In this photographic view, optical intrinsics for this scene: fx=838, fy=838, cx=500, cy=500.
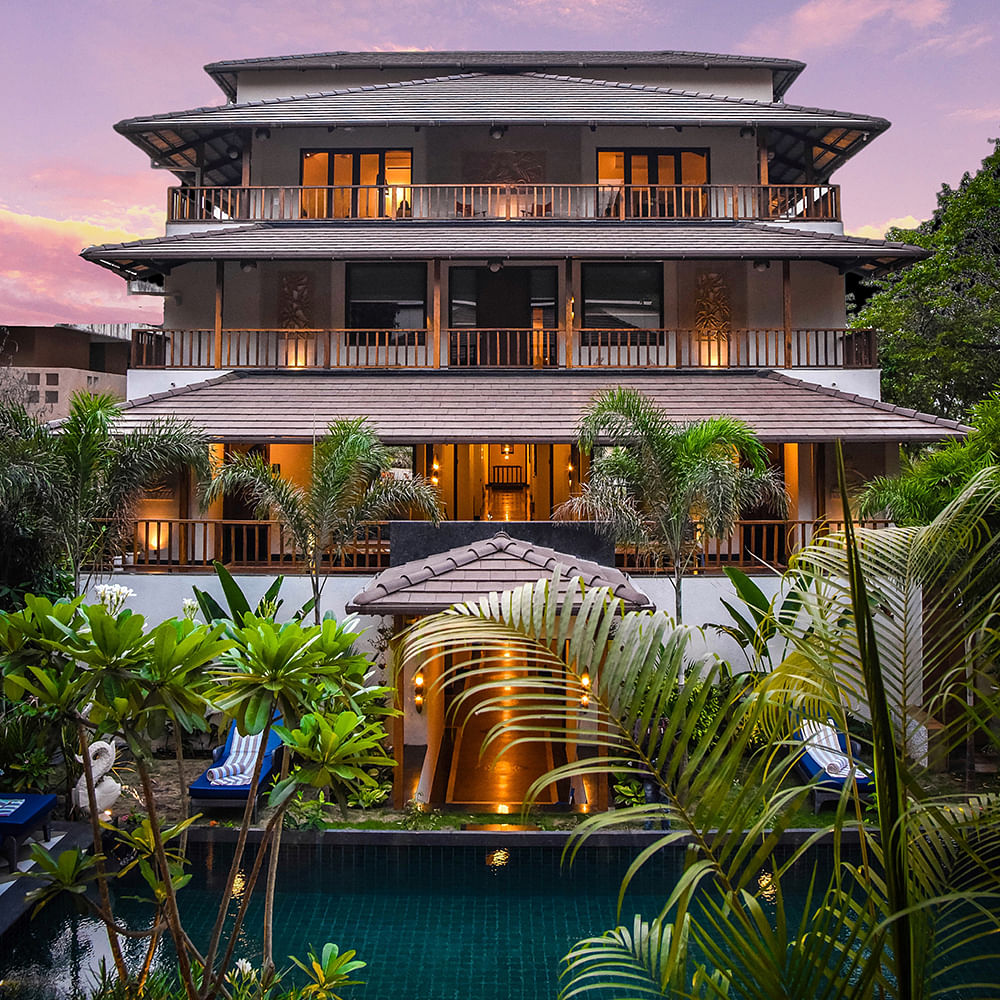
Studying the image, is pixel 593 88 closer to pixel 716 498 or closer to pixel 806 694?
pixel 716 498

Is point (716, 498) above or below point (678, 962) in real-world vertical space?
above

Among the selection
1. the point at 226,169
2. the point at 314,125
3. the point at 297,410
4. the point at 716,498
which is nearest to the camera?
the point at 716,498

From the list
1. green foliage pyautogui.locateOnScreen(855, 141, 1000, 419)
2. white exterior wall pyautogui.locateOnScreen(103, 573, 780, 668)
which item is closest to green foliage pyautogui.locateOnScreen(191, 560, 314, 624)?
white exterior wall pyautogui.locateOnScreen(103, 573, 780, 668)

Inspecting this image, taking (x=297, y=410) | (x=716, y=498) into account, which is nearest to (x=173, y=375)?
(x=297, y=410)

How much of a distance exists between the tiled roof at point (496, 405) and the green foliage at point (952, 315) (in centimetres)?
712

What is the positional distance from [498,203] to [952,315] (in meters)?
12.6

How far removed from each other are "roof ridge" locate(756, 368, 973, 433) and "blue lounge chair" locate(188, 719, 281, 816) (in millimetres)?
10758

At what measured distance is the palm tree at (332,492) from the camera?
10.9 metres

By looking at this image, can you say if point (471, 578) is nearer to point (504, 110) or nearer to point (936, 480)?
point (936, 480)

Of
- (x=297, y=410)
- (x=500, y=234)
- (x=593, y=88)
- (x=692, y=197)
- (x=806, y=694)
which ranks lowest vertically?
(x=806, y=694)

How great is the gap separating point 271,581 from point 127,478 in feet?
8.92

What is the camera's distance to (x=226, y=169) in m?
20.5

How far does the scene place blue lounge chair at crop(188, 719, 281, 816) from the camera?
30.2 ft

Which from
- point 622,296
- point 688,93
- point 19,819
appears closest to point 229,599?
point 19,819
